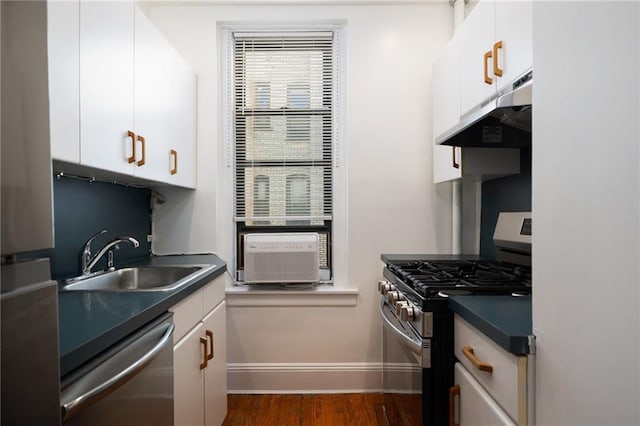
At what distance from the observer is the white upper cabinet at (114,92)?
1094 millimetres

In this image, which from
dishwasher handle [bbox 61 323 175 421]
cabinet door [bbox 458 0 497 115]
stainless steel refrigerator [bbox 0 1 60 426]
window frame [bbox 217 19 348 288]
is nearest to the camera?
stainless steel refrigerator [bbox 0 1 60 426]

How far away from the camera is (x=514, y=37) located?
133cm

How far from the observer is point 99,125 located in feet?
4.22

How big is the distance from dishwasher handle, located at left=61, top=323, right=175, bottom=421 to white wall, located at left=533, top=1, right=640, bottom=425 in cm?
94

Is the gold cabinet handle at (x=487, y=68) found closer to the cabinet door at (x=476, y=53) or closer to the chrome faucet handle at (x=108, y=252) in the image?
the cabinet door at (x=476, y=53)

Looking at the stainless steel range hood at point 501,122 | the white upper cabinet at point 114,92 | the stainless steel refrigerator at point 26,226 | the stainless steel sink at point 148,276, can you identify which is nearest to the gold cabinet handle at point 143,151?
the white upper cabinet at point 114,92

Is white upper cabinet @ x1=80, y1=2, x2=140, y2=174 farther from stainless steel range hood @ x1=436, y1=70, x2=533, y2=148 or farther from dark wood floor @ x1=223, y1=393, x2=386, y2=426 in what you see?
dark wood floor @ x1=223, y1=393, x2=386, y2=426

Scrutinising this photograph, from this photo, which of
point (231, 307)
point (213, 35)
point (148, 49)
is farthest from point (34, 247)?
point (213, 35)

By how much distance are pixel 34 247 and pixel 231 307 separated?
2127 mm

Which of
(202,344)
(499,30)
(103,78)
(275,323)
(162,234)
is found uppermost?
(499,30)

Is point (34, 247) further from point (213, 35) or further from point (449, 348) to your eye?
point (213, 35)

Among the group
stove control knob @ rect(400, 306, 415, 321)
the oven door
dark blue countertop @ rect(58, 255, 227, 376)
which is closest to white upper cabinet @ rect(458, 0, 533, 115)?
stove control knob @ rect(400, 306, 415, 321)

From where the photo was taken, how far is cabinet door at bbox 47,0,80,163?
1038 mm

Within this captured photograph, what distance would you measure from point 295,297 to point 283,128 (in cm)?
117
